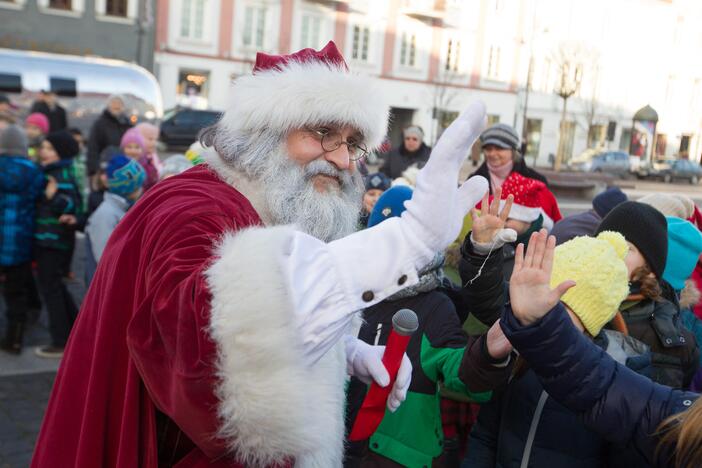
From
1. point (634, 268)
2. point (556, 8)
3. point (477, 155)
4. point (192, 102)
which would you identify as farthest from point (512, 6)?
point (634, 268)

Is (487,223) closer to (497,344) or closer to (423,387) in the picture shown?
(497,344)

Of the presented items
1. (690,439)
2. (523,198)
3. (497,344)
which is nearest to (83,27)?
(523,198)

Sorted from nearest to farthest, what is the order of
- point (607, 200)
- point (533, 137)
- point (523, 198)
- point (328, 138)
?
point (328, 138)
point (523, 198)
point (607, 200)
point (533, 137)

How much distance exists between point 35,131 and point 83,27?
67.3ft

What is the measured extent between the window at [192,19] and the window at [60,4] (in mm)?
4881

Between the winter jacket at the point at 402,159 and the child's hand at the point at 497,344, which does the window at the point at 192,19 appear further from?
the child's hand at the point at 497,344

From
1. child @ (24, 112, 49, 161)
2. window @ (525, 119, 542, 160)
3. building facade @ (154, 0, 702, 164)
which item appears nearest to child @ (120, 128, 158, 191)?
child @ (24, 112, 49, 161)

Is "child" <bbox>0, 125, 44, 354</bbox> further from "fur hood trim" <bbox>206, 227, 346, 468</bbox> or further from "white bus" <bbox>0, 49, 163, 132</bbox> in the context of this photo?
"white bus" <bbox>0, 49, 163, 132</bbox>

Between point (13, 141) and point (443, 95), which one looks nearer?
point (13, 141)

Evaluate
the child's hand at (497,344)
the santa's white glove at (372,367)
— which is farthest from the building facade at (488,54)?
the santa's white glove at (372,367)

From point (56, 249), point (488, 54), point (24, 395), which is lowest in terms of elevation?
point (24, 395)

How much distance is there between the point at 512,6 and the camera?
117 ft

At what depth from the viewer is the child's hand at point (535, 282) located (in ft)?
5.57

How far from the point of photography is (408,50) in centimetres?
3562
